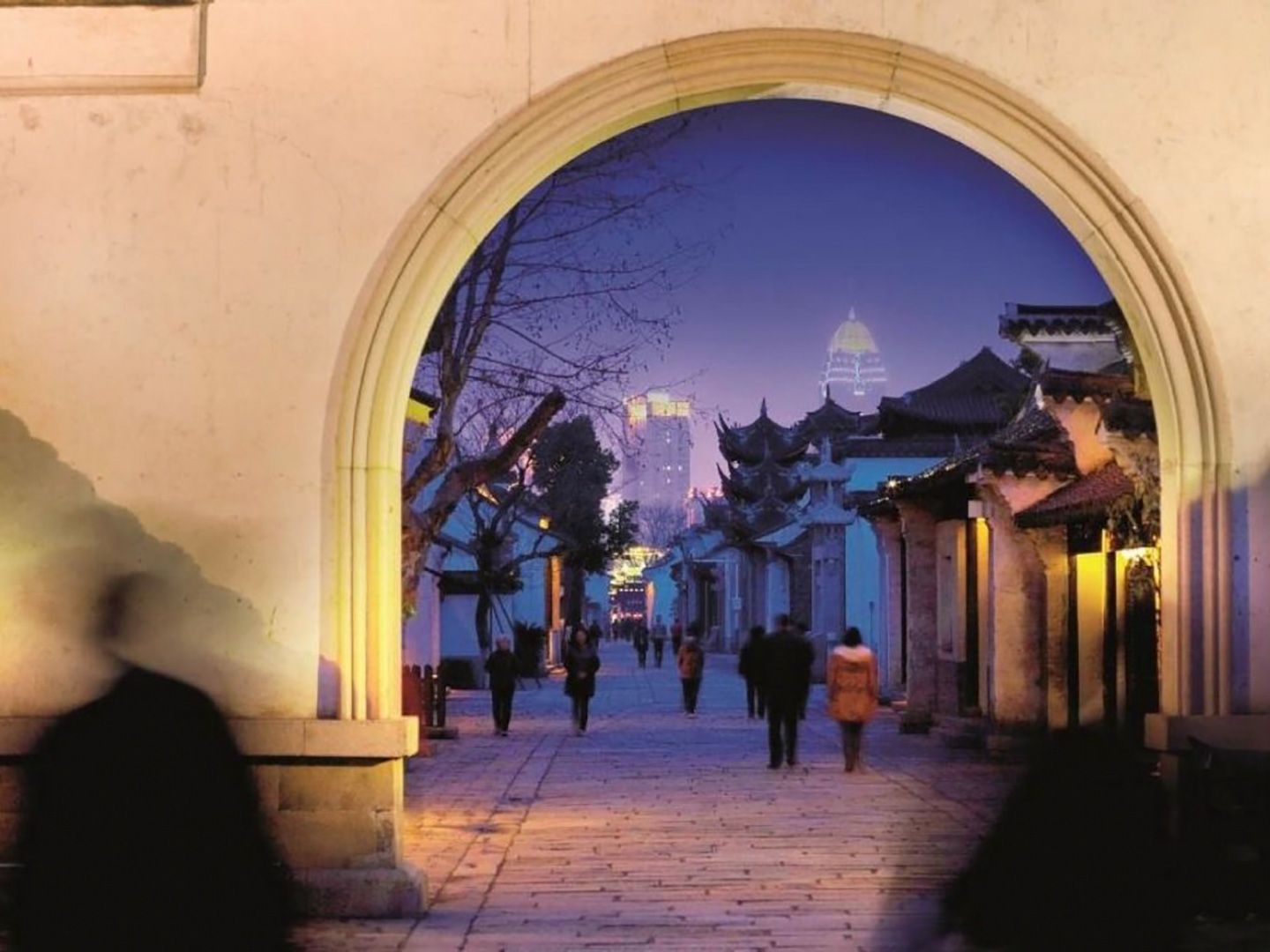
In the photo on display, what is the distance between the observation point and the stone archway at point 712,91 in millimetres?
9148

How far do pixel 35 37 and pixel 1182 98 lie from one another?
5.85 metres

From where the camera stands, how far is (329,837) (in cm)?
902

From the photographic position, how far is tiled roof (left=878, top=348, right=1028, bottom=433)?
43719 millimetres

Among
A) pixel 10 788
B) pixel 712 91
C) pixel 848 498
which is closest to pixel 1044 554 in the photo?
pixel 712 91

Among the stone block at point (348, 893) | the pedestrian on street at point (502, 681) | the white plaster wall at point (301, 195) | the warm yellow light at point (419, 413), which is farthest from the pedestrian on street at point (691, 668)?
the white plaster wall at point (301, 195)

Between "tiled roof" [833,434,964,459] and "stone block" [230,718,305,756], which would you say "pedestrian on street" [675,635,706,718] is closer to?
"tiled roof" [833,434,964,459]

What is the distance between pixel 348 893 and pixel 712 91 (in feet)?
14.7

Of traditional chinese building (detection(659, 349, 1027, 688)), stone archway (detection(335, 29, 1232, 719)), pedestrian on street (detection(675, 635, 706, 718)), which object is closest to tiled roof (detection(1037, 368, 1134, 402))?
stone archway (detection(335, 29, 1232, 719))

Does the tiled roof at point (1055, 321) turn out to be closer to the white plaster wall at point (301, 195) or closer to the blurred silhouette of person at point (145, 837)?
the white plaster wall at point (301, 195)

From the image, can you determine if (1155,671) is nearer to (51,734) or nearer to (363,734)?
(363,734)

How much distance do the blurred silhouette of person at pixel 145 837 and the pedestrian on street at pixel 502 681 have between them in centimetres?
1832

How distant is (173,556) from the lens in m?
9.10

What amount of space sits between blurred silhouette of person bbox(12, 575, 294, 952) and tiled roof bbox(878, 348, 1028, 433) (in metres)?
38.2

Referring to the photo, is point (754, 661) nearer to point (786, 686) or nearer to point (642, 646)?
point (786, 686)
